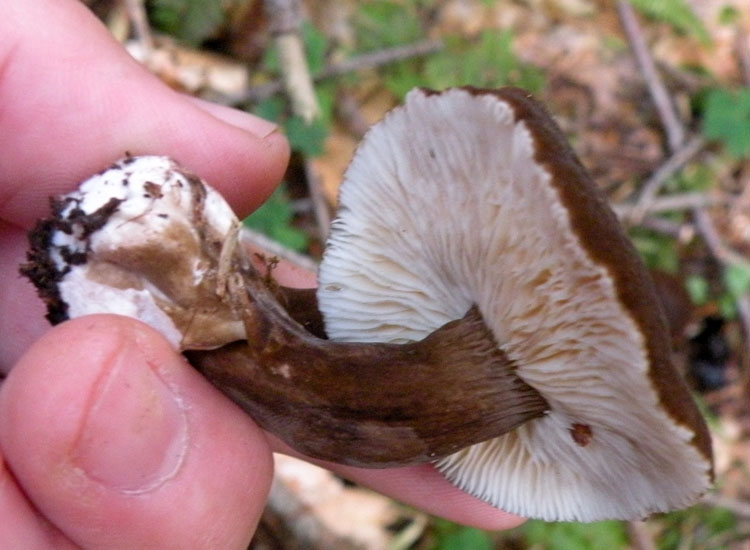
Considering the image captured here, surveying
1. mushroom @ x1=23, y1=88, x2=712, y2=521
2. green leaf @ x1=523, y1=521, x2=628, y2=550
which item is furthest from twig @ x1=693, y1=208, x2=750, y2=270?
mushroom @ x1=23, y1=88, x2=712, y2=521

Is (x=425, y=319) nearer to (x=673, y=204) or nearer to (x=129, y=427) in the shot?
(x=129, y=427)

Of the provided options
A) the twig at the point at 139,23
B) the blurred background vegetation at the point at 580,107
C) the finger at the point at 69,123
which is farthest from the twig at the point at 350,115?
the finger at the point at 69,123

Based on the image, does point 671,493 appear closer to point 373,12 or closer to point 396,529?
point 396,529

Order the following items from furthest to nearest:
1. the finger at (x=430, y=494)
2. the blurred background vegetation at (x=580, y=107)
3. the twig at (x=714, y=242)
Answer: the twig at (x=714, y=242) < the blurred background vegetation at (x=580, y=107) < the finger at (x=430, y=494)

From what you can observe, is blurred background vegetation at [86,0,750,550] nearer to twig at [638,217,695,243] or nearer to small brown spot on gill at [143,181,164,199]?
twig at [638,217,695,243]

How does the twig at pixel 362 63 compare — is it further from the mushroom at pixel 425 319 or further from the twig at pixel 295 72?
the mushroom at pixel 425 319

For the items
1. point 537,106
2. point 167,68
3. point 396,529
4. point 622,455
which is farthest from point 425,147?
point 167,68
